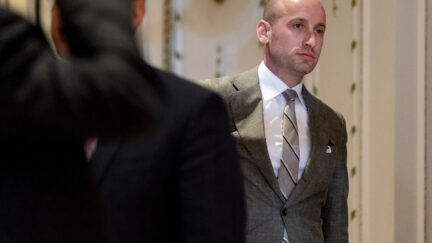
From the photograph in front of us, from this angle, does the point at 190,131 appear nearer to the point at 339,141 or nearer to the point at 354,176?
the point at 339,141

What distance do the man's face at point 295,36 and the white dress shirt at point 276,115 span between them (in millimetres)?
59

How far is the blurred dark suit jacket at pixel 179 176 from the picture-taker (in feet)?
4.17

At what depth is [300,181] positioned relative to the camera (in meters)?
2.45

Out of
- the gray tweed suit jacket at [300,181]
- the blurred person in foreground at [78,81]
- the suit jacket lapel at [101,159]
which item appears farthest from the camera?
the gray tweed suit jacket at [300,181]

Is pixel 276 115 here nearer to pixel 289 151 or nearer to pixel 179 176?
pixel 289 151

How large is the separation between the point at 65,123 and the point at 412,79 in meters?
4.13

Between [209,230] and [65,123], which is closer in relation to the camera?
[65,123]

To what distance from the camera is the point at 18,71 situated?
0.62 metres

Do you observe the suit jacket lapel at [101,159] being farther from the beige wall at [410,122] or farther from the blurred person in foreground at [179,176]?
the beige wall at [410,122]

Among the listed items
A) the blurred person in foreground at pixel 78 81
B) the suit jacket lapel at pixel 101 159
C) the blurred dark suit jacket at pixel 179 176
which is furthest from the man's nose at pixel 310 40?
the blurred person in foreground at pixel 78 81

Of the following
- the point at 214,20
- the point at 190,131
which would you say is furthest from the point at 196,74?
the point at 190,131

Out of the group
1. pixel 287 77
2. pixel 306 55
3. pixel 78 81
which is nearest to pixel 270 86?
pixel 287 77

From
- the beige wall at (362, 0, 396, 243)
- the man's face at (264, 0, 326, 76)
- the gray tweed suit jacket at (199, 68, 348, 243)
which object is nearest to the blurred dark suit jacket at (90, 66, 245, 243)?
the gray tweed suit jacket at (199, 68, 348, 243)

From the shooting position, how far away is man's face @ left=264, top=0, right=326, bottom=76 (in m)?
2.59
